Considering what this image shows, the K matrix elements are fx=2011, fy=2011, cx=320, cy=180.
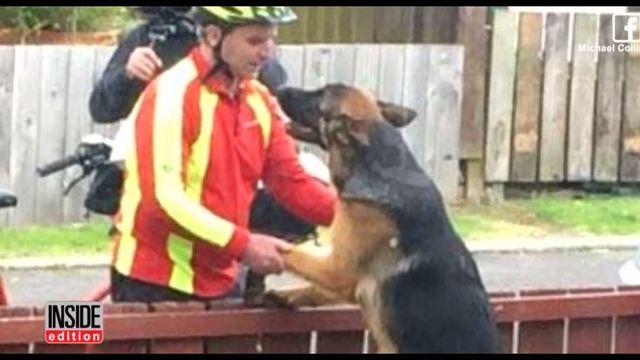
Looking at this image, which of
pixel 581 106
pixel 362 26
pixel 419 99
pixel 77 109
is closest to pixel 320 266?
pixel 77 109

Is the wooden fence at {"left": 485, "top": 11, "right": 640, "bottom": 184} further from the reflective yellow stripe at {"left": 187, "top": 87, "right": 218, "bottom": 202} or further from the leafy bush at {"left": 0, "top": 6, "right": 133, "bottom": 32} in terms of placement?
the reflective yellow stripe at {"left": 187, "top": 87, "right": 218, "bottom": 202}

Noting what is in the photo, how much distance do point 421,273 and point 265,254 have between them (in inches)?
17.0

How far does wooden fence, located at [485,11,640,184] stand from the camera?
13.8 metres

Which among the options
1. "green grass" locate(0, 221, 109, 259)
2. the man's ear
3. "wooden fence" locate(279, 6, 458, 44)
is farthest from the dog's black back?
"wooden fence" locate(279, 6, 458, 44)

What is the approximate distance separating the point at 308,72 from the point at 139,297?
24.0ft

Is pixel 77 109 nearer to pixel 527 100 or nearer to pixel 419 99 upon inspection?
pixel 419 99

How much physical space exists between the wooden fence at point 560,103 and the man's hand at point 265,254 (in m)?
8.42

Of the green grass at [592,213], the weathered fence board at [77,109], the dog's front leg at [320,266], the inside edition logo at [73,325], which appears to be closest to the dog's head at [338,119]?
the dog's front leg at [320,266]

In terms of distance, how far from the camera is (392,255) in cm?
546

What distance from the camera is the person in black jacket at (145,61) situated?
5.88 metres

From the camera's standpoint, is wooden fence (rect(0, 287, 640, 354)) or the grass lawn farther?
the grass lawn

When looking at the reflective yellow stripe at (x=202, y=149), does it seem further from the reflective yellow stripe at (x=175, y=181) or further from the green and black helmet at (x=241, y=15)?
the green and black helmet at (x=241, y=15)

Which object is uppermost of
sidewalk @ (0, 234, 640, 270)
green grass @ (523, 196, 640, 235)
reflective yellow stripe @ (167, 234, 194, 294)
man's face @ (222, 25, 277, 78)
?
man's face @ (222, 25, 277, 78)

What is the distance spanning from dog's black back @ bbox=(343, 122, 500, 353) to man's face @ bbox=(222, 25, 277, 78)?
1.26ft
